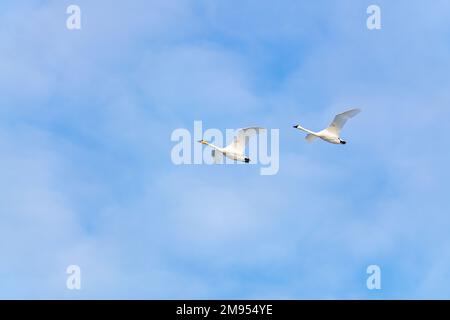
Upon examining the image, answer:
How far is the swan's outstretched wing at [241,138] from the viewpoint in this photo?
11238 cm

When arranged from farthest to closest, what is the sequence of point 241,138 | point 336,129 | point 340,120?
point 336,129 → point 340,120 → point 241,138

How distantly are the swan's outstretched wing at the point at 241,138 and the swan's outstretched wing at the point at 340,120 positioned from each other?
959cm

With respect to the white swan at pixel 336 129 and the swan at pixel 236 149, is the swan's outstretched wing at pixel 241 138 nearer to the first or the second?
the swan at pixel 236 149

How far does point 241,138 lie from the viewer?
114250 mm

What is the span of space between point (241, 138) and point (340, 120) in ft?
38.5

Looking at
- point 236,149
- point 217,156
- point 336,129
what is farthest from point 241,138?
point 336,129

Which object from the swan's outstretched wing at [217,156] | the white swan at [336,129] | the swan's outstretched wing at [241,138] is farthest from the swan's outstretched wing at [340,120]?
the swan's outstretched wing at [217,156]

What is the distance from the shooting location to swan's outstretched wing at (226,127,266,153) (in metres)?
112

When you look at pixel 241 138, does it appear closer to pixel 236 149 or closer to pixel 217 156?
pixel 236 149

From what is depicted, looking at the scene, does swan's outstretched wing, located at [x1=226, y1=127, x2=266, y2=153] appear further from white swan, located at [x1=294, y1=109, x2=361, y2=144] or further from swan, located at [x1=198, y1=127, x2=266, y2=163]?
white swan, located at [x1=294, y1=109, x2=361, y2=144]

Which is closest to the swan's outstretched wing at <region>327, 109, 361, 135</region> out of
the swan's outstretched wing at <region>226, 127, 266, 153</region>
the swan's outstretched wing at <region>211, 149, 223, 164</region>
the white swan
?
the white swan
